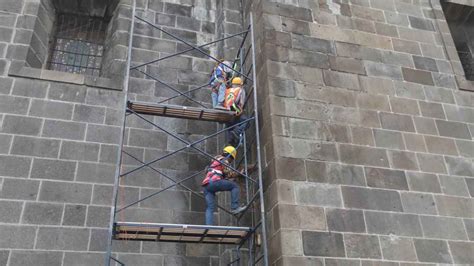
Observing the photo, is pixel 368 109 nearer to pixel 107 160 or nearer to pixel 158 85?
pixel 158 85

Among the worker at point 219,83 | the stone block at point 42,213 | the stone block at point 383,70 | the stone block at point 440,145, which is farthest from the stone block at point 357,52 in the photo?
the stone block at point 42,213

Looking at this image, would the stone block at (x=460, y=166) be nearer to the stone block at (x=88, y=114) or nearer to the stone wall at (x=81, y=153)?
the stone wall at (x=81, y=153)

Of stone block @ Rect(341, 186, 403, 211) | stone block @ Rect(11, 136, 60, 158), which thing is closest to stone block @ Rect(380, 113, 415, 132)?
stone block @ Rect(341, 186, 403, 211)

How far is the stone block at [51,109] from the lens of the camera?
27.1ft

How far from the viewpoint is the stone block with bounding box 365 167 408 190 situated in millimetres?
7551

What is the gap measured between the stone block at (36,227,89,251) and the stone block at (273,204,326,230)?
291 cm

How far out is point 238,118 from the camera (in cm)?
830

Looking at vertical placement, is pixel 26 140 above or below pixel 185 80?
below

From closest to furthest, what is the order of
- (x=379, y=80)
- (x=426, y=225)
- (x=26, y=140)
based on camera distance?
(x=426, y=225), (x=26, y=140), (x=379, y=80)

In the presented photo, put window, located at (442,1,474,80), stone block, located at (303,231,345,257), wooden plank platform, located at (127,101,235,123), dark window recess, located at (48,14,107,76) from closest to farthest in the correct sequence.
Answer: stone block, located at (303,231,345,257), wooden plank platform, located at (127,101,235,123), dark window recess, located at (48,14,107,76), window, located at (442,1,474,80)

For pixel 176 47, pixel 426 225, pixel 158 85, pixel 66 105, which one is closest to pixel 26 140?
pixel 66 105

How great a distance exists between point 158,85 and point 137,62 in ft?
1.98

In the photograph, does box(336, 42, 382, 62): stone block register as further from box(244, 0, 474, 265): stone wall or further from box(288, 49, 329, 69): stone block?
box(288, 49, 329, 69): stone block

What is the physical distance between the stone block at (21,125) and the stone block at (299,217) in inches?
162
